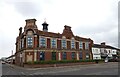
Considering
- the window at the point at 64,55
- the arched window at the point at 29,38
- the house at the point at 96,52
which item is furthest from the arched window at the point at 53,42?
the house at the point at 96,52

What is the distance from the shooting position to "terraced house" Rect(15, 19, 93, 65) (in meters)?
45.2

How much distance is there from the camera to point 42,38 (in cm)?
4694

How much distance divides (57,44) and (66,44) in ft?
11.4

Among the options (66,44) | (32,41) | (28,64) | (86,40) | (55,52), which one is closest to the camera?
(28,64)

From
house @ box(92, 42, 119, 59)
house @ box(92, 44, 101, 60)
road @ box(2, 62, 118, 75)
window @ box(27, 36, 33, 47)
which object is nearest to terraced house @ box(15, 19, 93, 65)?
window @ box(27, 36, 33, 47)

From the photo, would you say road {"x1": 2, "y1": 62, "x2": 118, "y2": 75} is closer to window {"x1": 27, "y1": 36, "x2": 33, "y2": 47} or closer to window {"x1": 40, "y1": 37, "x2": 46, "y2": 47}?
window {"x1": 27, "y1": 36, "x2": 33, "y2": 47}

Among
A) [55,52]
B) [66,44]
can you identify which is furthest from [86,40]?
[55,52]

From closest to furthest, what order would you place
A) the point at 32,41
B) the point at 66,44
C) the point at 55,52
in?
the point at 32,41
the point at 55,52
the point at 66,44

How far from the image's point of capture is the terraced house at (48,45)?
45219 millimetres

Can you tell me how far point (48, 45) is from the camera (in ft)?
158

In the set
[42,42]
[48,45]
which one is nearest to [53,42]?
[48,45]

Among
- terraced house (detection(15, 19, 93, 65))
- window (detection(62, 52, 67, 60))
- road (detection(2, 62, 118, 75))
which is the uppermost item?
terraced house (detection(15, 19, 93, 65))

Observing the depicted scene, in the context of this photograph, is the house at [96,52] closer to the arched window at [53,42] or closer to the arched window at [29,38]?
the arched window at [53,42]

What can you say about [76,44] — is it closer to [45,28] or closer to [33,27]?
[45,28]
